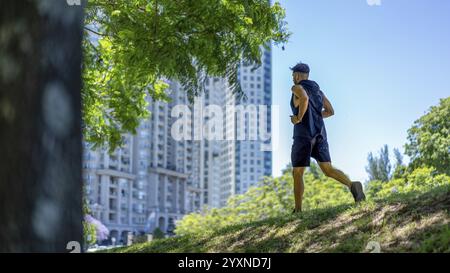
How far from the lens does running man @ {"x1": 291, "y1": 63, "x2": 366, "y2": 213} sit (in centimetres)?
782

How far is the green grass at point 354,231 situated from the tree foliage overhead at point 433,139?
25700 mm

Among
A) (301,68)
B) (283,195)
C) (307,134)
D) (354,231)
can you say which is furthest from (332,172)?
(283,195)

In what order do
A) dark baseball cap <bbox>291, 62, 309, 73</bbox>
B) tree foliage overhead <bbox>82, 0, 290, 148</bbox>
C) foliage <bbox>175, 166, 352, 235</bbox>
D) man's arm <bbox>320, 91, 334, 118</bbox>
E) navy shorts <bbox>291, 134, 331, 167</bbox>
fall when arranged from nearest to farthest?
navy shorts <bbox>291, 134, 331, 167</bbox> < dark baseball cap <bbox>291, 62, 309, 73</bbox> < man's arm <bbox>320, 91, 334, 118</bbox> < tree foliage overhead <bbox>82, 0, 290, 148</bbox> < foliage <bbox>175, 166, 352, 235</bbox>

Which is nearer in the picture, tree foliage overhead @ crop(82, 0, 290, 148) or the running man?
the running man

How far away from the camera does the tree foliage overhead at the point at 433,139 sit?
32138 millimetres

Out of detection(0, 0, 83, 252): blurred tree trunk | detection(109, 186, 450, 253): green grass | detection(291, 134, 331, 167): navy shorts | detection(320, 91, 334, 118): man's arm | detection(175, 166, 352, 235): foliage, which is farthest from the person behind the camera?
detection(175, 166, 352, 235): foliage

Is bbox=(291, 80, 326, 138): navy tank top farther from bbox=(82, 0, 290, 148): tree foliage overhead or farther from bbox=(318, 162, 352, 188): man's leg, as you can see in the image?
bbox=(82, 0, 290, 148): tree foliage overhead

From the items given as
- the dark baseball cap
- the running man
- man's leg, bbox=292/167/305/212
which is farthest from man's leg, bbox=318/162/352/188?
the dark baseball cap

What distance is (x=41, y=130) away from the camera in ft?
11.0

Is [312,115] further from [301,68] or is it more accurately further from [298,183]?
[298,183]

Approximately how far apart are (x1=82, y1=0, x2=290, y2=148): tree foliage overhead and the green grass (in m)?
3.04

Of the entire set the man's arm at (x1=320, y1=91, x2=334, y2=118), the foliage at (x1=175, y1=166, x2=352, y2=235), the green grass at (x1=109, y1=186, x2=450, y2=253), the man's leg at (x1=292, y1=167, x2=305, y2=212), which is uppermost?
the man's arm at (x1=320, y1=91, x2=334, y2=118)

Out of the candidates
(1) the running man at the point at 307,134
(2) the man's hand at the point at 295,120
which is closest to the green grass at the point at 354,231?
(1) the running man at the point at 307,134
